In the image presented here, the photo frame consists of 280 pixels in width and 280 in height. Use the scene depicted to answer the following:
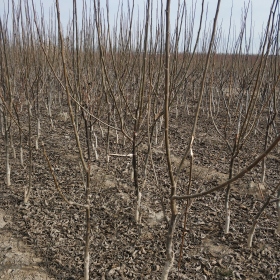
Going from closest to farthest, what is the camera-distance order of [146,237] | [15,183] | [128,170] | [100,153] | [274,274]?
1. [274,274]
2. [146,237]
3. [15,183]
4. [128,170]
5. [100,153]

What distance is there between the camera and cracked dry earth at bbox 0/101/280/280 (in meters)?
2.07

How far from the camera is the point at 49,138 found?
16.4ft

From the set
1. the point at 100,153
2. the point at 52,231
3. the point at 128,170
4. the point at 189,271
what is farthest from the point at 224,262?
the point at 100,153

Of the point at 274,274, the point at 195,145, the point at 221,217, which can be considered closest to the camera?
the point at 274,274

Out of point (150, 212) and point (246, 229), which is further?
point (150, 212)

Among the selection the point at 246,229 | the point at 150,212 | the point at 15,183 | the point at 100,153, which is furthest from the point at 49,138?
the point at 246,229

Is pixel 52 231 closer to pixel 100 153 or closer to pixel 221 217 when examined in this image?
pixel 221 217

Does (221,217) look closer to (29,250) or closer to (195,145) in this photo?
(29,250)

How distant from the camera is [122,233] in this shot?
2480 mm

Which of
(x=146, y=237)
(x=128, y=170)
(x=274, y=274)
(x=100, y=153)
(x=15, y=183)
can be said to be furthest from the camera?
(x=100, y=153)

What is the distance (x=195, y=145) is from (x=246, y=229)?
250 centimetres

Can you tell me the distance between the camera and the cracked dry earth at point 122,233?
2.07m

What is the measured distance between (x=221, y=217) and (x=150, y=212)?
67cm

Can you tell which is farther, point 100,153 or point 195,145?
point 195,145
